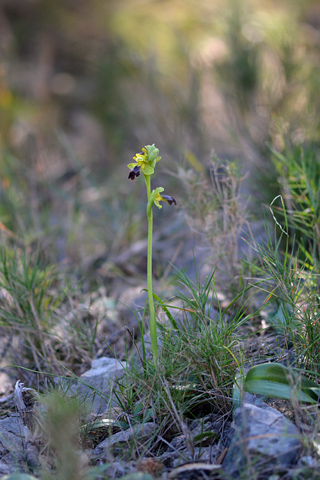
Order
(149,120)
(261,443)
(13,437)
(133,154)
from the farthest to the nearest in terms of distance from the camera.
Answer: (133,154) < (149,120) < (13,437) < (261,443)

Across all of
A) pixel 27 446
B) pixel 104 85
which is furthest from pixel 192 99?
pixel 27 446

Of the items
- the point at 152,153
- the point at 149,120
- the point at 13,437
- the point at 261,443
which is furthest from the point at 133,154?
the point at 261,443

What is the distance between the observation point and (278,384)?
1.10 meters

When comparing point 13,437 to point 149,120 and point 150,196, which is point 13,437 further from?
point 149,120

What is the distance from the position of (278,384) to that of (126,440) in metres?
0.42

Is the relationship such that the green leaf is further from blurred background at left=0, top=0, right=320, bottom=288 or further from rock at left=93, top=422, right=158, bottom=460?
blurred background at left=0, top=0, right=320, bottom=288

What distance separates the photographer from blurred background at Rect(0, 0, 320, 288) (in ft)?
8.70

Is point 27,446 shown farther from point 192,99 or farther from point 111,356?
point 192,99

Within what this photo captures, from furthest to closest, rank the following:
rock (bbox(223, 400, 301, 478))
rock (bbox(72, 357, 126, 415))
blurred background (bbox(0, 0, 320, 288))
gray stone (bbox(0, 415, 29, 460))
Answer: blurred background (bbox(0, 0, 320, 288)) < rock (bbox(72, 357, 126, 415)) < gray stone (bbox(0, 415, 29, 460)) < rock (bbox(223, 400, 301, 478))

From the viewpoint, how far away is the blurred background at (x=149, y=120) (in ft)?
8.70

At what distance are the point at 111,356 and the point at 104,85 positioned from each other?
3698 mm

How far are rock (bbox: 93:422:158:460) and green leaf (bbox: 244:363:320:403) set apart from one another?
0.29m

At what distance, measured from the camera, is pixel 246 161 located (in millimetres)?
3143

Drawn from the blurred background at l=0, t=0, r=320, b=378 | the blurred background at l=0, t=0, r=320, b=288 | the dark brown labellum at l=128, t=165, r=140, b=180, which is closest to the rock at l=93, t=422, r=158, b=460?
the blurred background at l=0, t=0, r=320, b=378
